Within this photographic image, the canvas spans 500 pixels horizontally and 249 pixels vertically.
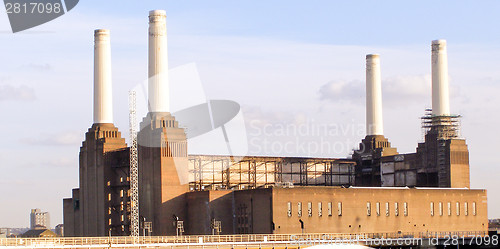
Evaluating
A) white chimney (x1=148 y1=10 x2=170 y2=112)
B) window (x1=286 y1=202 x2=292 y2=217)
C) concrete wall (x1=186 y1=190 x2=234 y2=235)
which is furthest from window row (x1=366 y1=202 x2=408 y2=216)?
white chimney (x1=148 y1=10 x2=170 y2=112)

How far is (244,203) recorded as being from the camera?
390 ft

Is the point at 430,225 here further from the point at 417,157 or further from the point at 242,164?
the point at 242,164

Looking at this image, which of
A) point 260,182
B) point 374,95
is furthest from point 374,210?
point 374,95

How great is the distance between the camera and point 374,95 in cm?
15350

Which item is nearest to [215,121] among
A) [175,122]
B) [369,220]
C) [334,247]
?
[175,122]

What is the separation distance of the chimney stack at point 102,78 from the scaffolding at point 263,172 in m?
15.7

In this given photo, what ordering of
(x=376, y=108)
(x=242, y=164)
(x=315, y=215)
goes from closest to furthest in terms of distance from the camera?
(x=315, y=215)
(x=242, y=164)
(x=376, y=108)

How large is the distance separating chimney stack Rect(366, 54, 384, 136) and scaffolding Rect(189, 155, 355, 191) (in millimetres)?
7747

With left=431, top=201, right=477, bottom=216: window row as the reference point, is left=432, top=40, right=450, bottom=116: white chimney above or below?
above

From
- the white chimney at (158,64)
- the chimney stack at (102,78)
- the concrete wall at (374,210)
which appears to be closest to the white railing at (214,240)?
the concrete wall at (374,210)

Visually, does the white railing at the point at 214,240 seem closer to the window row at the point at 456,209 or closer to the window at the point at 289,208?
the window row at the point at 456,209

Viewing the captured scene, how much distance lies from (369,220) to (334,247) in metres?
32.1

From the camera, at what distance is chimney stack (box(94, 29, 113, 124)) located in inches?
5266

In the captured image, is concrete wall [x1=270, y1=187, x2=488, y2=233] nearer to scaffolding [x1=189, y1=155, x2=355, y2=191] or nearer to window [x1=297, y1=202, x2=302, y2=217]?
window [x1=297, y1=202, x2=302, y2=217]
